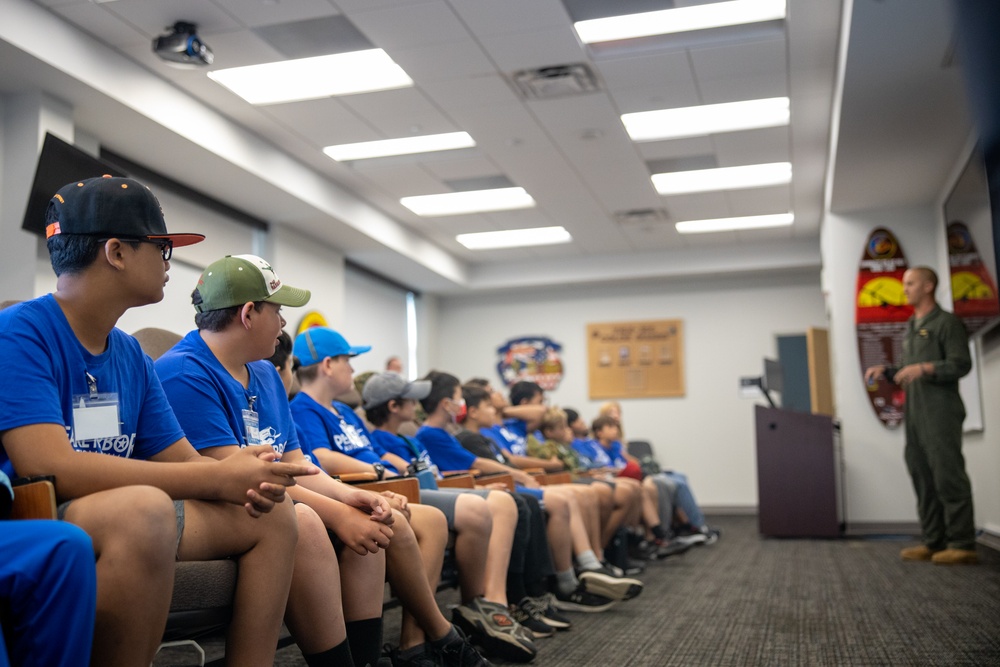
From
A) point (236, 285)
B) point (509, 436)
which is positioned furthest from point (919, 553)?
point (236, 285)

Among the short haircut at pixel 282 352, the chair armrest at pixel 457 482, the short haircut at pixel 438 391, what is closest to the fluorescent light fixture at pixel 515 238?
the short haircut at pixel 438 391

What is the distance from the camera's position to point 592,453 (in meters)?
6.26

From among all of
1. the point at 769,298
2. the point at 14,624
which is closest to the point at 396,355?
the point at 769,298

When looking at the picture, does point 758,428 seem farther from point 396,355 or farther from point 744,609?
point 396,355

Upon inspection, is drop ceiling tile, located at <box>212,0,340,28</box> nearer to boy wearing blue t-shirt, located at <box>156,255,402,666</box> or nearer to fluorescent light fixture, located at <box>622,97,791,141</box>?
fluorescent light fixture, located at <box>622,97,791,141</box>

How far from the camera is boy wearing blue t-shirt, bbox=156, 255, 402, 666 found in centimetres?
179

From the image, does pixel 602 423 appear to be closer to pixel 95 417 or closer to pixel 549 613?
pixel 549 613

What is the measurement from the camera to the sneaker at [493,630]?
246cm

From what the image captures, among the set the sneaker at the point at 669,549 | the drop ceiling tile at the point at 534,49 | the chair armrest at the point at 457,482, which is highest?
the drop ceiling tile at the point at 534,49

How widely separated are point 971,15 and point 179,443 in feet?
4.47

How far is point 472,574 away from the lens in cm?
266

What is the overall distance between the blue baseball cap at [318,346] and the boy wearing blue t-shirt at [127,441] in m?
1.19

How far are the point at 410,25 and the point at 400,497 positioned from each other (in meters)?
2.84

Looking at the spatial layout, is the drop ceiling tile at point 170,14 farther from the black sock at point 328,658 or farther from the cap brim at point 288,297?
the black sock at point 328,658
